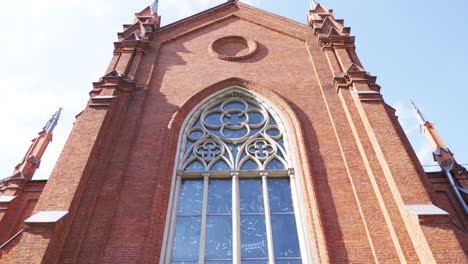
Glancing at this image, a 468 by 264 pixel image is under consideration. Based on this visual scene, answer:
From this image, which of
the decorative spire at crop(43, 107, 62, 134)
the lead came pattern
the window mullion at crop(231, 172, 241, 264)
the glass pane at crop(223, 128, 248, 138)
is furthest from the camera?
the decorative spire at crop(43, 107, 62, 134)

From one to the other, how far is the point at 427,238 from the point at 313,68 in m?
7.20

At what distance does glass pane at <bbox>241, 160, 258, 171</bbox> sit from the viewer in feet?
33.3

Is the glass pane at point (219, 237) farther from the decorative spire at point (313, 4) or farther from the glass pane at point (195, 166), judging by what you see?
the decorative spire at point (313, 4)

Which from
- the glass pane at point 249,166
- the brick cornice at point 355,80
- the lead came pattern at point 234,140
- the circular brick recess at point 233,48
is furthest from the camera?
the circular brick recess at point 233,48

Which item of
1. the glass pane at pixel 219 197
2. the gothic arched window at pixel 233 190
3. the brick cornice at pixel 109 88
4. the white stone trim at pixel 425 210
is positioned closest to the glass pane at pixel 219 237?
the gothic arched window at pixel 233 190

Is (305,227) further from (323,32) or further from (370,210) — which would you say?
(323,32)

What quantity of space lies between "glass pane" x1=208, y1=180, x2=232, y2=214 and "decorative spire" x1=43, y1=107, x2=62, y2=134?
608 centimetres

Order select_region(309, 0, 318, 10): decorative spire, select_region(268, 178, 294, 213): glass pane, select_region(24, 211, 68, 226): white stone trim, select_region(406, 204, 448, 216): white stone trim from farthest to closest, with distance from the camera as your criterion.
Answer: select_region(309, 0, 318, 10): decorative spire
select_region(268, 178, 294, 213): glass pane
select_region(406, 204, 448, 216): white stone trim
select_region(24, 211, 68, 226): white stone trim

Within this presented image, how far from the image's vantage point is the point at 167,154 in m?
10.1

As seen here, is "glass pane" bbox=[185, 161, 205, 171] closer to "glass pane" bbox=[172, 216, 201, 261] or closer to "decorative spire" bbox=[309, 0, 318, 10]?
"glass pane" bbox=[172, 216, 201, 261]

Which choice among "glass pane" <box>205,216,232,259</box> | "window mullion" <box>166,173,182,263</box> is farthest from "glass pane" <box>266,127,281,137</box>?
"glass pane" <box>205,216,232,259</box>

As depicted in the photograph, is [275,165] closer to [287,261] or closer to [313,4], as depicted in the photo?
[287,261]

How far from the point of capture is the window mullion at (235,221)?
8078mm

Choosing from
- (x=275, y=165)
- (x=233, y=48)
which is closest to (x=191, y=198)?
(x=275, y=165)
